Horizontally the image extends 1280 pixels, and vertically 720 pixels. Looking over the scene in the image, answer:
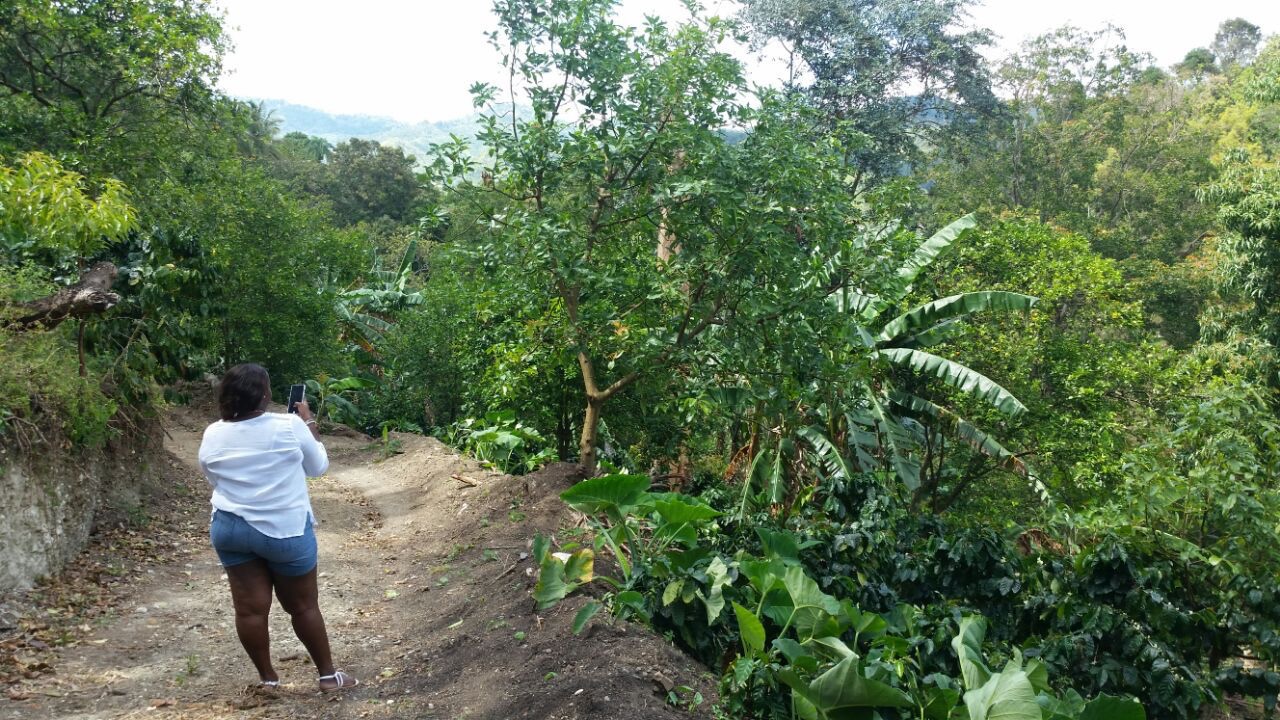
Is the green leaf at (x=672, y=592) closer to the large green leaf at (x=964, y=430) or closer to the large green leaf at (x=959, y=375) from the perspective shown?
the large green leaf at (x=959, y=375)

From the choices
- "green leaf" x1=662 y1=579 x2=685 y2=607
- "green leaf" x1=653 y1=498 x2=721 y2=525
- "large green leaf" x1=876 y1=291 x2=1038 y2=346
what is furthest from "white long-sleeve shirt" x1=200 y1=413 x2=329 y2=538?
"large green leaf" x1=876 y1=291 x2=1038 y2=346

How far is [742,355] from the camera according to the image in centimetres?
711

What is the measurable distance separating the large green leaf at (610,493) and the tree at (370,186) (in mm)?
35078

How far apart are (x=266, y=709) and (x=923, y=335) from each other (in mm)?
10019

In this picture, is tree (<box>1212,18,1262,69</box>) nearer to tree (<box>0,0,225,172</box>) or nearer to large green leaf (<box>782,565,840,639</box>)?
tree (<box>0,0,225,172</box>)

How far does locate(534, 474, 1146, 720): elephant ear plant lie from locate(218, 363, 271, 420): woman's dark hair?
A: 5.81 feet

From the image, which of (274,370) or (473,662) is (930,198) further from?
(473,662)

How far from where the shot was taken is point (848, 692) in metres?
4.04

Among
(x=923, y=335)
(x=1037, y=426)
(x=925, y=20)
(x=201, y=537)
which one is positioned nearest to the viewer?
(x=201, y=537)

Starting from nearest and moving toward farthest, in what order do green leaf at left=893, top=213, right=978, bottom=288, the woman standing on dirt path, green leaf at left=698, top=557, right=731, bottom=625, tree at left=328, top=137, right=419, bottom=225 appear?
1. the woman standing on dirt path
2. green leaf at left=698, top=557, right=731, bottom=625
3. green leaf at left=893, top=213, right=978, bottom=288
4. tree at left=328, top=137, right=419, bottom=225

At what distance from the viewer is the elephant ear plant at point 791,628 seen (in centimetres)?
409

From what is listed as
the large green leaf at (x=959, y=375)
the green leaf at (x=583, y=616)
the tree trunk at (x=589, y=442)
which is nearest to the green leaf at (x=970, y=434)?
the large green leaf at (x=959, y=375)

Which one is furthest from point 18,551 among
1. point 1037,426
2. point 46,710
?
point 1037,426

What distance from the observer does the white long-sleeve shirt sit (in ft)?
13.7
